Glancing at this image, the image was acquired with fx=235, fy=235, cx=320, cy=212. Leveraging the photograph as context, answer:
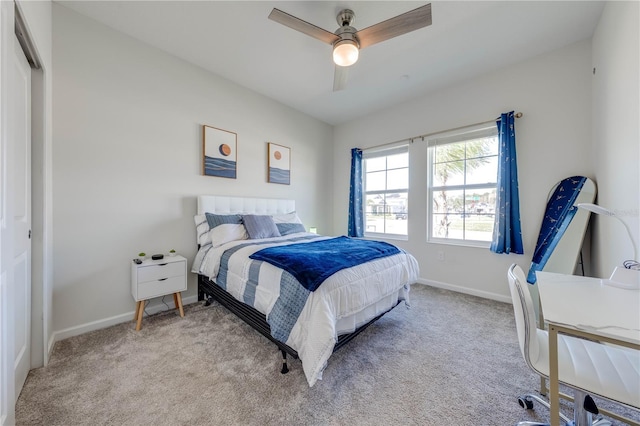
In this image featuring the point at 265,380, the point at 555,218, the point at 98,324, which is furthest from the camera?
the point at 555,218

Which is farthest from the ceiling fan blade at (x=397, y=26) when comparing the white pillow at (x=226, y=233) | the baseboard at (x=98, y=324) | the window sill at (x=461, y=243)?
the baseboard at (x=98, y=324)

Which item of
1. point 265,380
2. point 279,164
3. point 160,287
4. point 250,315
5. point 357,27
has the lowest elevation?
point 265,380

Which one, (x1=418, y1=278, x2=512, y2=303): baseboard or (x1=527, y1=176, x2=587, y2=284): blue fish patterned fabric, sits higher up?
(x1=527, y1=176, x2=587, y2=284): blue fish patterned fabric

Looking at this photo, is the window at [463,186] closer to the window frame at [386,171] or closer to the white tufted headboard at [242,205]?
the window frame at [386,171]

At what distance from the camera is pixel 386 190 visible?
419 centimetres

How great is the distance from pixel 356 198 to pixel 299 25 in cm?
290

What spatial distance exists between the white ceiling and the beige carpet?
291 cm

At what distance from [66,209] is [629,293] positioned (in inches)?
155

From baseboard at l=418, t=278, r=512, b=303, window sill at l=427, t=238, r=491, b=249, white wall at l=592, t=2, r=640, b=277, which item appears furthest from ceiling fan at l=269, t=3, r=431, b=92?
baseboard at l=418, t=278, r=512, b=303

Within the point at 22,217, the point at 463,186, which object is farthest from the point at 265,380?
the point at 463,186

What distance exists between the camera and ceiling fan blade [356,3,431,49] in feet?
5.51

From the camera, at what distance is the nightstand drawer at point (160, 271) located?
2.21m

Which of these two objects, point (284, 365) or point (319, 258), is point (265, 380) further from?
point (319, 258)

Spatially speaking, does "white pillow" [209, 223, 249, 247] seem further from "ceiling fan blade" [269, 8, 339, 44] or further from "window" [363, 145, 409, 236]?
"window" [363, 145, 409, 236]
